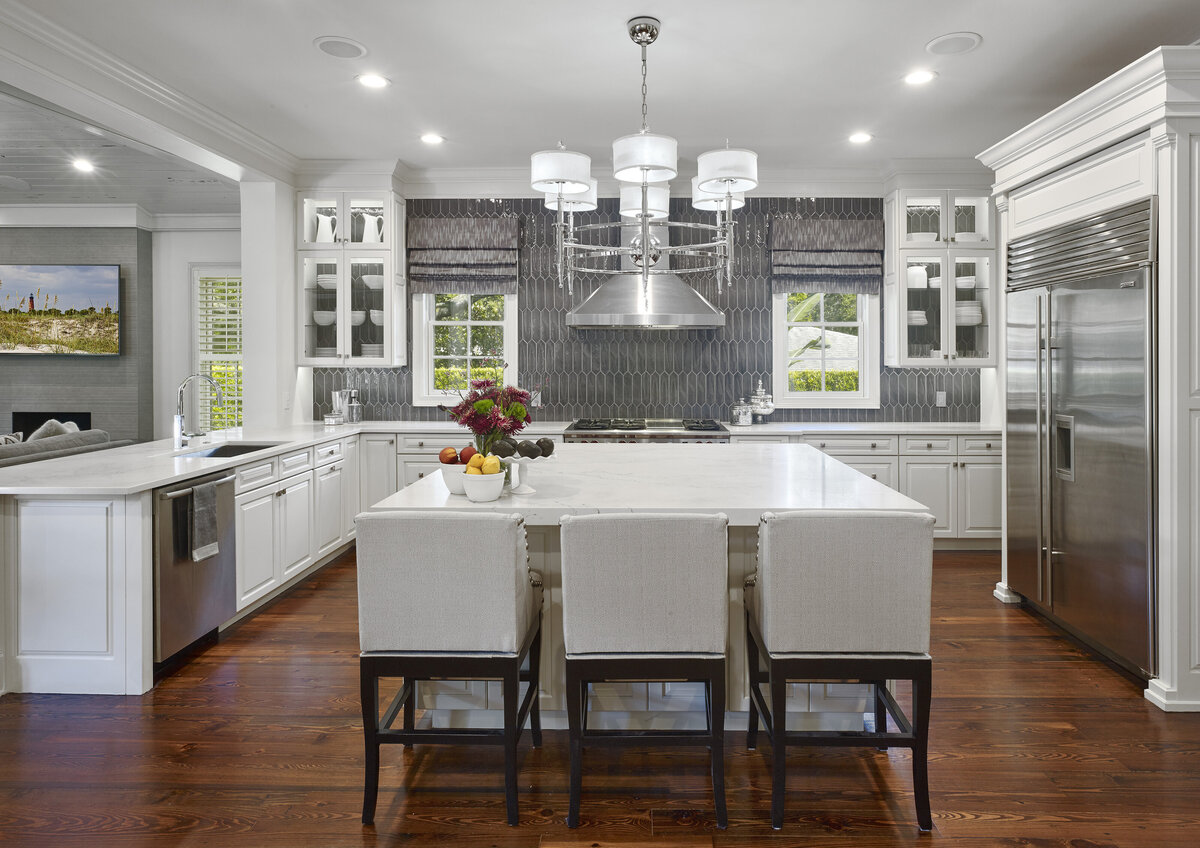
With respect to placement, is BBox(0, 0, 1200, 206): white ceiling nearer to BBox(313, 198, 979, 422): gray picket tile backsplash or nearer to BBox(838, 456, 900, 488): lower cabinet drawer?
BBox(313, 198, 979, 422): gray picket tile backsplash

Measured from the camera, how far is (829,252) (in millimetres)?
5648

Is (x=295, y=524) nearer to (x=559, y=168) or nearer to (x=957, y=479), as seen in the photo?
(x=559, y=168)

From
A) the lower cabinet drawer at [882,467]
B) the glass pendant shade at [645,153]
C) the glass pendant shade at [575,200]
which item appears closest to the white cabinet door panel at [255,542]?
the glass pendant shade at [575,200]

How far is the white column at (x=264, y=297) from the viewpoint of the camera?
16.9 ft

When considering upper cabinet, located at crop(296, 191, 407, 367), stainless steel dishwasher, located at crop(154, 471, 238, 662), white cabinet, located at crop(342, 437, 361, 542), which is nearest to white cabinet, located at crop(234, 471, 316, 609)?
stainless steel dishwasher, located at crop(154, 471, 238, 662)

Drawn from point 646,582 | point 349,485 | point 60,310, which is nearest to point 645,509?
point 646,582

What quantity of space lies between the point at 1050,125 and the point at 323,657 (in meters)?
4.08

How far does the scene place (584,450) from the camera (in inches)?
144

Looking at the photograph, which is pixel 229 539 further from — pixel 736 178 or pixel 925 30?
pixel 925 30

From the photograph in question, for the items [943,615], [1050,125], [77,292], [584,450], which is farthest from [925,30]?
[77,292]

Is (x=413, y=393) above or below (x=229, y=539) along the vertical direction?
above

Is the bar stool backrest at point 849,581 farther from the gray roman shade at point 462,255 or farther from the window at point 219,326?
the window at point 219,326

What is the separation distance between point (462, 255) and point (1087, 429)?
4.20 meters

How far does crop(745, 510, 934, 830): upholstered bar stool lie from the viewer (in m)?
1.99
